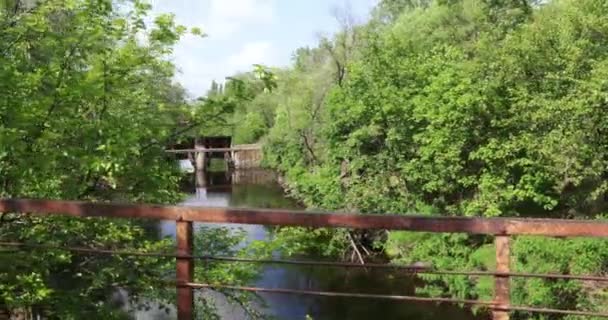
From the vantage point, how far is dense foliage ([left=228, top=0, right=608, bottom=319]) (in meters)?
16.5

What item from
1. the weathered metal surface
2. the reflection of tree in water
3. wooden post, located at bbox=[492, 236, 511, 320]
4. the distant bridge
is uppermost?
the distant bridge

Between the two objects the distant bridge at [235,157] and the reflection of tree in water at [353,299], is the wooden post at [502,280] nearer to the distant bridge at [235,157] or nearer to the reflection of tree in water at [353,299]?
the reflection of tree in water at [353,299]

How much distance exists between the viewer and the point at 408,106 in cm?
2345

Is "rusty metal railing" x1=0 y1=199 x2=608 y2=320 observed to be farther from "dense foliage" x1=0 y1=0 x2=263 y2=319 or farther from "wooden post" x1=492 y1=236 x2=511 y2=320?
"dense foliage" x1=0 y1=0 x2=263 y2=319

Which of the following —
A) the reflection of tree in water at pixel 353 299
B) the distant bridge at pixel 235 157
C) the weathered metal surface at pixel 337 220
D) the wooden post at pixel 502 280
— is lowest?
the reflection of tree in water at pixel 353 299

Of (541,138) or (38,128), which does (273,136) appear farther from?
(38,128)

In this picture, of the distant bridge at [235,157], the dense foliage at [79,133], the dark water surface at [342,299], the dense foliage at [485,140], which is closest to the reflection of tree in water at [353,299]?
the dark water surface at [342,299]

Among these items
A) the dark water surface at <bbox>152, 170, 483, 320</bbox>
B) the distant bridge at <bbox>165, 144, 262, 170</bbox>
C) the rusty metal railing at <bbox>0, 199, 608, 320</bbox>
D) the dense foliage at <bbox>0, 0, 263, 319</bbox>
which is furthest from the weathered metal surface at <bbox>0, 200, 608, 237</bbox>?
the distant bridge at <bbox>165, 144, 262, 170</bbox>

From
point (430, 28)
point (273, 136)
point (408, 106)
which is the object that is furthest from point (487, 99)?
point (273, 136)

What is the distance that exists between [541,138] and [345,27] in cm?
1720

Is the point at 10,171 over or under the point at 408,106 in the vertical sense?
under

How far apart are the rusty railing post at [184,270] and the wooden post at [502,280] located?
118cm

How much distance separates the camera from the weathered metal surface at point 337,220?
227cm

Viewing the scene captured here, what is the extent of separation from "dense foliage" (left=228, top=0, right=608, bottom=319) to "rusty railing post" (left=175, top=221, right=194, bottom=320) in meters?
11.8
